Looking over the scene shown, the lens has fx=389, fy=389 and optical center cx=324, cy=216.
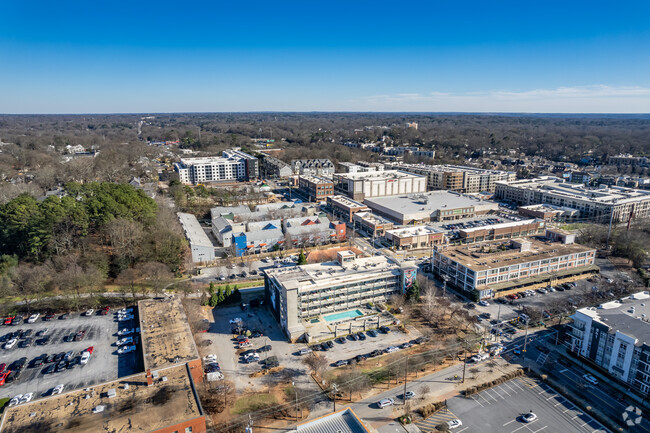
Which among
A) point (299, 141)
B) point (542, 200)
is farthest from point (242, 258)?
point (299, 141)

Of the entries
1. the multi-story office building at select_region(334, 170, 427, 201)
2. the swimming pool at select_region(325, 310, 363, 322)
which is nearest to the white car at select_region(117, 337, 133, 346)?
the swimming pool at select_region(325, 310, 363, 322)

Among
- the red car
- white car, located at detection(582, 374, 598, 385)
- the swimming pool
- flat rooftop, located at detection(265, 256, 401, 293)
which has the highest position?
flat rooftop, located at detection(265, 256, 401, 293)

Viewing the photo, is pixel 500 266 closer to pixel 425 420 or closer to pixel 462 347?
pixel 462 347

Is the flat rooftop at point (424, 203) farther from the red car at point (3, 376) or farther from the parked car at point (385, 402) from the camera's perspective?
the red car at point (3, 376)

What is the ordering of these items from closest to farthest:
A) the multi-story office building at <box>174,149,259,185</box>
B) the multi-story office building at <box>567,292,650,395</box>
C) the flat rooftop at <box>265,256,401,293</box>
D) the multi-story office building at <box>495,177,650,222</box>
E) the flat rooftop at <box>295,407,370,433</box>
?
the flat rooftop at <box>295,407,370,433</box> → the multi-story office building at <box>567,292,650,395</box> → the flat rooftop at <box>265,256,401,293</box> → the multi-story office building at <box>495,177,650,222</box> → the multi-story office building at <box>174,149,259,185</box>

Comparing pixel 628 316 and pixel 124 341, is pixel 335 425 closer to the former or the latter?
pixel 124 341

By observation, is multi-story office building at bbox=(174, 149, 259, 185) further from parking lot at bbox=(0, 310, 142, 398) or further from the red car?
the red car

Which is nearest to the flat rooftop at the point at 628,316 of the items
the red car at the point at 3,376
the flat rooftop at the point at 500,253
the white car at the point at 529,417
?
the white car at the point at 529,417
